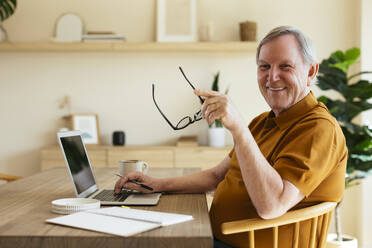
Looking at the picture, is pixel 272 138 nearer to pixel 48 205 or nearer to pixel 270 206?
pixel 270 206

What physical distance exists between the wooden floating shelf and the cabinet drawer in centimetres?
91

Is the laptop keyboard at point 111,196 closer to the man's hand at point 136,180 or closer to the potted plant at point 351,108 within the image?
the man's hand at point 136,180

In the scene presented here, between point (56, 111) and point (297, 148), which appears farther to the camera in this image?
point (56, 111)

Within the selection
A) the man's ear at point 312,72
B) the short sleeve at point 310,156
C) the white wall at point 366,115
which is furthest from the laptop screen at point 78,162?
the white wall at point 366,115

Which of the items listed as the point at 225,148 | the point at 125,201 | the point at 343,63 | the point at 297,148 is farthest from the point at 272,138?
the point at 225,148

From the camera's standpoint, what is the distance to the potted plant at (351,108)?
3373 mm

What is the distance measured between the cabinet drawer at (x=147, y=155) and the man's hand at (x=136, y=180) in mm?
2090

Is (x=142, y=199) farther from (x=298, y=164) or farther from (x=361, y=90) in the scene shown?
(x=361, y=90)

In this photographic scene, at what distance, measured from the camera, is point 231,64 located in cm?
435

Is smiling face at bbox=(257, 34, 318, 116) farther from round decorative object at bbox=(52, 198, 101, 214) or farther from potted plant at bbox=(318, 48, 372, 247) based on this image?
potted plant at bbox=(318, 48, 372, 247)

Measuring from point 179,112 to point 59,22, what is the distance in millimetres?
1393

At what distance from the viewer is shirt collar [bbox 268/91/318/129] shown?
171 cm

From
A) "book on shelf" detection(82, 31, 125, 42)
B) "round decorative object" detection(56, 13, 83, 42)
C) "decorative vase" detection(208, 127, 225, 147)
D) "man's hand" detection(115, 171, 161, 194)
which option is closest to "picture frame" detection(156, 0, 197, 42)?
"book on shelf" detection(82, 31, 125, 42)

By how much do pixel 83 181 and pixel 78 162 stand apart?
89 mm
